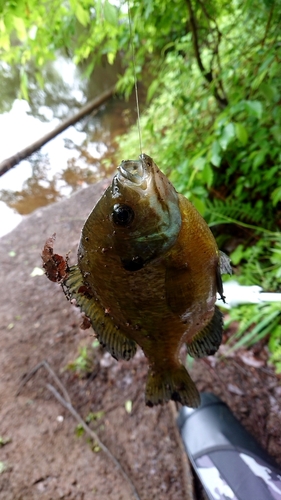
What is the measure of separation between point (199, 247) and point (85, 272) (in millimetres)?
328

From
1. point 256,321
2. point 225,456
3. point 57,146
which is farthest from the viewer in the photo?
point 57,146

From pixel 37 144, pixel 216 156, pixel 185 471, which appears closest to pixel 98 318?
pixel 216 156

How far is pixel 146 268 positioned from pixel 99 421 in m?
2.25

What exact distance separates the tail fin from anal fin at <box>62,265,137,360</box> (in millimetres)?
227

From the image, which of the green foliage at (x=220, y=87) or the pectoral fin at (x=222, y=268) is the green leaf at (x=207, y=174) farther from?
the pectoral fin at (x=222, y=268)

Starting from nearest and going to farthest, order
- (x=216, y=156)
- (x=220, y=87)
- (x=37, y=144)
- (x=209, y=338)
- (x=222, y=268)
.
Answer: (x=222, y=268) < (x=209, y=338) < (x=216, y=156) < (x=220, y=87) < (x=37, y=144)

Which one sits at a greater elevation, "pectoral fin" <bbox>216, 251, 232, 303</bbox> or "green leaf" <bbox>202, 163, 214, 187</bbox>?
"green leaf" <bbox>202, 163, 214, 187</bbox>

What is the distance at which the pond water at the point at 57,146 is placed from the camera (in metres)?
7.68

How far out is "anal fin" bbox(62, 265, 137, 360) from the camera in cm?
96

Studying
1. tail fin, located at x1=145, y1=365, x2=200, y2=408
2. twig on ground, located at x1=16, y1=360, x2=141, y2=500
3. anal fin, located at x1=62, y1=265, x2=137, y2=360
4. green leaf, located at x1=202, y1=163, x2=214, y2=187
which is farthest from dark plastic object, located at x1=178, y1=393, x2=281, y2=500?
green leaf, located at x1=202, y1=163, x2=214, y2=187

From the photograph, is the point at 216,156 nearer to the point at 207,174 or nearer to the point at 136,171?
the point at 207,174

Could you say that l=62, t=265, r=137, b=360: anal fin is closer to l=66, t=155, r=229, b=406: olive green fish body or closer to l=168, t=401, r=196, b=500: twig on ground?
l=66, t=155, r=229, b=406: olive green fish body

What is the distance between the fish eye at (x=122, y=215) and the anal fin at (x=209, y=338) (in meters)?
0.51

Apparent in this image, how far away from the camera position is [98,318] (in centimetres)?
104
